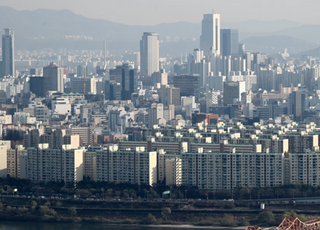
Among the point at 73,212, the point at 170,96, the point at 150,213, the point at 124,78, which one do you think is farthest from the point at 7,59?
the point at 150,213

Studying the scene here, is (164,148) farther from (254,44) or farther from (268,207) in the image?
(254,44)

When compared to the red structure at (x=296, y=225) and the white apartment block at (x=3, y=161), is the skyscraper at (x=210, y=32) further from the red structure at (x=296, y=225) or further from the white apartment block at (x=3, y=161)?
the red structure at (x=296, y=225)

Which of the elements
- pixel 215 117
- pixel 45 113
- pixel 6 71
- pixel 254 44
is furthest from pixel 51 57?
pixel 215 117

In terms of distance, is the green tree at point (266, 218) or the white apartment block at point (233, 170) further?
the white apartment block at point (233, 170)

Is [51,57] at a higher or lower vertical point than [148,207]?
higher

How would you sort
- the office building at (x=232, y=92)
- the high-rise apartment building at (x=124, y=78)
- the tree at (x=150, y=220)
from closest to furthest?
the tree at (x=150, y=220) < the office building at (x=232, y=92) < the high-rise apartment building at (x=124, y=78)

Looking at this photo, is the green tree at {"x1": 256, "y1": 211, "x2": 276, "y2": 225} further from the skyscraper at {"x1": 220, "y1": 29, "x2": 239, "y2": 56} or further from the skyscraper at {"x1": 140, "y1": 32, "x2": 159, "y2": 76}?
the skyscraper at {"x1": 220, "y1": 29, "x2": 239, "y2": 56}

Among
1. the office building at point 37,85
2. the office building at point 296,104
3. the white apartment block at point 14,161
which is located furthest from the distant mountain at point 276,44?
the white apartment block at point 14,161
